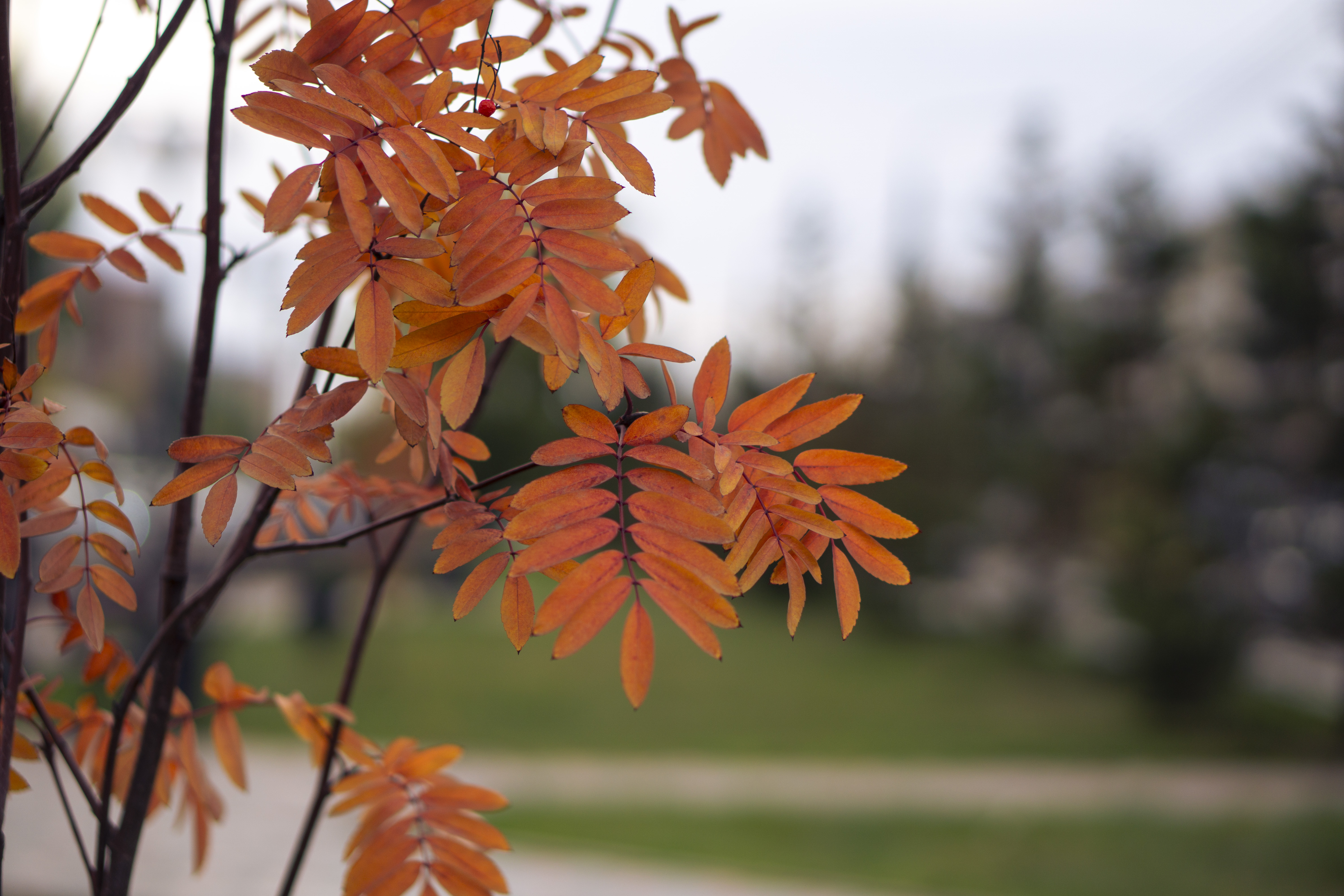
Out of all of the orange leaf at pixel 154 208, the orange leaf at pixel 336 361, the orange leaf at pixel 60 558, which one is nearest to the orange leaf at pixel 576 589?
the orange leaf at pixel 336 361

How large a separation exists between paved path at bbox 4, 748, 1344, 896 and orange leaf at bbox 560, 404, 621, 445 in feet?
10.7

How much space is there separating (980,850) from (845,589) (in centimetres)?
475

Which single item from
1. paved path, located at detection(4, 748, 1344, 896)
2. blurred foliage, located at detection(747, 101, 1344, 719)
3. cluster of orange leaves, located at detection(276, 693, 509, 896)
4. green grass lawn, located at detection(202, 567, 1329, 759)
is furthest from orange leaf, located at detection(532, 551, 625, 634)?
blurred foliage, located at detection(747, 101, 1344, 719)

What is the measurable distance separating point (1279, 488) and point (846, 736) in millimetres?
4322

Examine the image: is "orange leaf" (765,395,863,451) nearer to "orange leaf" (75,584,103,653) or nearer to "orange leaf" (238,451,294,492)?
"orange leaf" (238,451,294,492)

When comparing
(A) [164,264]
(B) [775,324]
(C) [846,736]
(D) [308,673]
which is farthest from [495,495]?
(B) [775,324]

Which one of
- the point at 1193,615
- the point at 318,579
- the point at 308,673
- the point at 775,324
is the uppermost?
the point at 775,324

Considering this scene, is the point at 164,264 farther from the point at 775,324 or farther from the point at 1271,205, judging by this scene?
the point at 775,324

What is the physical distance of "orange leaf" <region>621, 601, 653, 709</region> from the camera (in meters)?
0.54

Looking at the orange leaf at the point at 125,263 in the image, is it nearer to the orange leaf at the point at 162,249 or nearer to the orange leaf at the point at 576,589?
the orange leaf at the point at 162,249

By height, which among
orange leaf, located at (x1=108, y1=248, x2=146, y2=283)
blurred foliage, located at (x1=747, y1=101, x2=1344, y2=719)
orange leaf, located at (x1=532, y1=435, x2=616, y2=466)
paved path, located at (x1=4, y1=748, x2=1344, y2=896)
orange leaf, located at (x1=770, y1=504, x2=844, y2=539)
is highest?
blurred foliage, located at (x1=747, y1=101, x2=1344, y2=719)

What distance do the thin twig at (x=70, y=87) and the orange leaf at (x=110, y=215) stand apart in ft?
0.28

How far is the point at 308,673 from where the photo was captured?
7406 millimetres

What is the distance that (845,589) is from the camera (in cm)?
68
